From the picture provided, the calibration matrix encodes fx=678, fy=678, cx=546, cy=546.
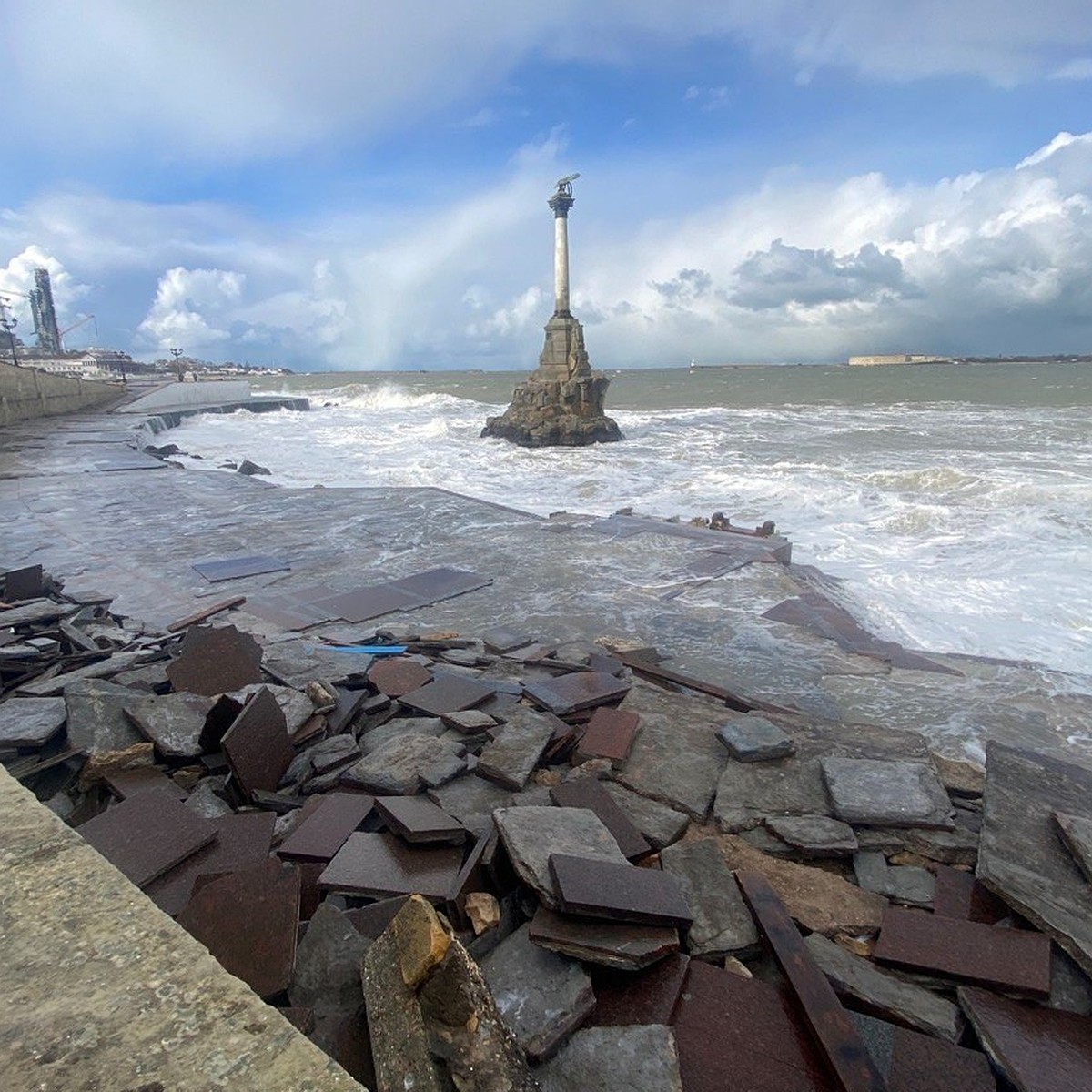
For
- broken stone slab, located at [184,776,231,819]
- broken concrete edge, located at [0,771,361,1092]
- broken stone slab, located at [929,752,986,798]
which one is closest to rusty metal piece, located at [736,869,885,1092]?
broken concrete edge, located at [0,771,361,1092]

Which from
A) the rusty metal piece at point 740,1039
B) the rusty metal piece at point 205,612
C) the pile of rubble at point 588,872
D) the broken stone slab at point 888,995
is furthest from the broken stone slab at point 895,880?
the rusty metal piece at point 205,612

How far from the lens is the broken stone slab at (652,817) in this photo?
2.89m

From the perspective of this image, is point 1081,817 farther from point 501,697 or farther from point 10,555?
point 10,555

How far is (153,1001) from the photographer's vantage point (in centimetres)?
146

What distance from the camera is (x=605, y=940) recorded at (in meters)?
2.05

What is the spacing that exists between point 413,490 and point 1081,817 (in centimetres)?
1191

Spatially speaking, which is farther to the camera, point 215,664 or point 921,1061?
point 215,664

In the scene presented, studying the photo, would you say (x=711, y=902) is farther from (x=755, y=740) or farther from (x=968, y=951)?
(x=755, y=740)

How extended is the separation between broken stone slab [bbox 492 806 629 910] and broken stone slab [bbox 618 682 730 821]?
0.68 metres

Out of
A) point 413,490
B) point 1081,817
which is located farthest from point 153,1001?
point 413,490

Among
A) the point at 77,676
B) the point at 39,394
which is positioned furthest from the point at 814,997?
the point at 39,394

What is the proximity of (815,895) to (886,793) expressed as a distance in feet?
2.55

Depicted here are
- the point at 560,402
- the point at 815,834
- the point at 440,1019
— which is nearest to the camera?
the point at 440,1019

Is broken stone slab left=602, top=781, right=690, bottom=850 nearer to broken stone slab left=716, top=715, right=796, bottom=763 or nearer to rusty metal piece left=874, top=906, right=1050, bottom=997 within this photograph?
broken stone slab left=716, top=715, right=796, bottom=763
